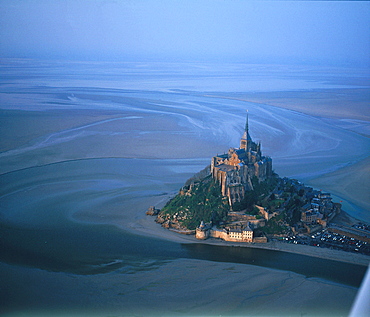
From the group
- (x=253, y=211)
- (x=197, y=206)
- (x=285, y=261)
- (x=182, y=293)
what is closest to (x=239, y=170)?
(x=253, y=211)

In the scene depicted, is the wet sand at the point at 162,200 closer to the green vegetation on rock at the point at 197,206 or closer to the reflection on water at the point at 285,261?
the reflection on water at the point at 285,261

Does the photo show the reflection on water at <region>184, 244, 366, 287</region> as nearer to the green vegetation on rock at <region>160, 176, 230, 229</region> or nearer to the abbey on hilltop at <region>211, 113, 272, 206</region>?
the green vegetation on rock at <region>160, 176, 230, 229</region>

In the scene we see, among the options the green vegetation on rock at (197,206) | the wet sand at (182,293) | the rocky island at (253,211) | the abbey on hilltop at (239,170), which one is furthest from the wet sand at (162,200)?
the abbey on hilltop at (239,170)

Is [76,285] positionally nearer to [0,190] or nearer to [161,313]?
[161,313]

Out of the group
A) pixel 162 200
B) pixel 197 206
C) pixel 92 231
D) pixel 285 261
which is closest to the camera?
pixel 285 261

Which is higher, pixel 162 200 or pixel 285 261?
pixel 162 200

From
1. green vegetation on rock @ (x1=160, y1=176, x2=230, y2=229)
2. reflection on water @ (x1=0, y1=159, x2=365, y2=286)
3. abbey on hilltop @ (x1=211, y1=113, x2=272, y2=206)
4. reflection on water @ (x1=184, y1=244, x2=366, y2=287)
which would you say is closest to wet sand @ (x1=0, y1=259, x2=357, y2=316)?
reflection on water @ (x1=184, y1=244, x2=366, y2=287)

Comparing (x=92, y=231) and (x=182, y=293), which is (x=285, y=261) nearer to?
(x=182, y=293)

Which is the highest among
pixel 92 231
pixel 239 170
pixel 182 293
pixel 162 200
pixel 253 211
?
pixel 239 170
